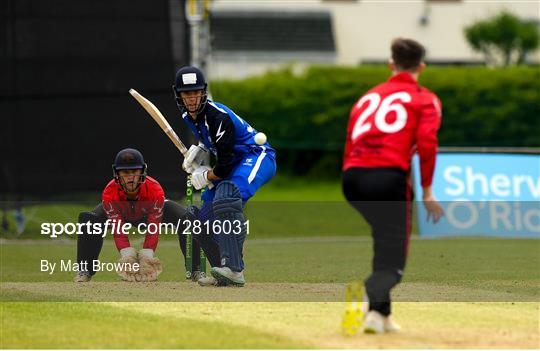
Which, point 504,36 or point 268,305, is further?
point 504,36

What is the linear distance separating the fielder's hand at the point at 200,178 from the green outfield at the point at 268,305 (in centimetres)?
95

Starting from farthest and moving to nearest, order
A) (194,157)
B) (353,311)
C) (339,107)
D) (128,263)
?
(339,107), (128,263), (194,157), (353,311)

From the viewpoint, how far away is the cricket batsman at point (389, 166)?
8578 millimetres

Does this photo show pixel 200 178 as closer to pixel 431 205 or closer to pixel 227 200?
pixel 227 200

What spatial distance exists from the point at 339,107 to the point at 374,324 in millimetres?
21601

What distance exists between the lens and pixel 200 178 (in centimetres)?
1171

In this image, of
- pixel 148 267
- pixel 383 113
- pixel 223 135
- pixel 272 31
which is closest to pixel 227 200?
pixel 223 135

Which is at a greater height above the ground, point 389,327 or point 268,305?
point 268,305

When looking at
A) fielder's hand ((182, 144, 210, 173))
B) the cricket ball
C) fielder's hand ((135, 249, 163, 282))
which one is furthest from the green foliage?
the cricket ball

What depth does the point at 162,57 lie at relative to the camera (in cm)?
2108

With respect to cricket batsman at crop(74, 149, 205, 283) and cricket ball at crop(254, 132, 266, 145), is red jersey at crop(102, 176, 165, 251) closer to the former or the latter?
cricket batsman at crop(74, 149, 205, 283)

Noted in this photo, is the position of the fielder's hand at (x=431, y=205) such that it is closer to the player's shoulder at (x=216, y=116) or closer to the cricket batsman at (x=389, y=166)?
the cricket batsman at (x=389, y=166)

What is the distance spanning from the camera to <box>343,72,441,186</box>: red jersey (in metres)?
8.56

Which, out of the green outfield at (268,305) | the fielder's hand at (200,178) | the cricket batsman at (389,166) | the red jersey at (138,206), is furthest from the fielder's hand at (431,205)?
the red jersey at (138,206)
